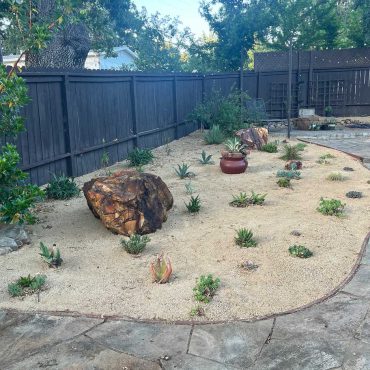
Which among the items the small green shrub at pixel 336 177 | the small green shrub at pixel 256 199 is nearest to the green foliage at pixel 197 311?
the small green shrub at pixel 256 199

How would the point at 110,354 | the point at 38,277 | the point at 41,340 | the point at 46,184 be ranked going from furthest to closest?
1. the point at 46,184
2. the point at 38,277
3. the point at 41,340
4. the point at 110,354

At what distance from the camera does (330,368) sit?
8.82 feet

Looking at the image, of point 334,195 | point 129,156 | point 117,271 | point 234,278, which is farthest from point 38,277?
point 129,156

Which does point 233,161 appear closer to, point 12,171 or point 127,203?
point 127,203

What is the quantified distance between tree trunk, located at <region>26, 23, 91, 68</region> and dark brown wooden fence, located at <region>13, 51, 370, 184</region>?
4.05 m

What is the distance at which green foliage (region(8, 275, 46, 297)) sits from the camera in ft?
12.5

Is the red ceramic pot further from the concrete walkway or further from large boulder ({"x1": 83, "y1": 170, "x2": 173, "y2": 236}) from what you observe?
the concrete walkway

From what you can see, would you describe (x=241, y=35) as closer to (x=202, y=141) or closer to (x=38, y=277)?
(x=202, y=141)

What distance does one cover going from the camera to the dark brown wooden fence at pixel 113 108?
7332mm

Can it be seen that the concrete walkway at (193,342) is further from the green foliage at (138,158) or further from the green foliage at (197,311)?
the green foliage at (138,158)

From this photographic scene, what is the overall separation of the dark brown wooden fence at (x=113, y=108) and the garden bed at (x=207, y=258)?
1.44 metres

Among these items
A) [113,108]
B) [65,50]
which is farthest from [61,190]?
[65,50]

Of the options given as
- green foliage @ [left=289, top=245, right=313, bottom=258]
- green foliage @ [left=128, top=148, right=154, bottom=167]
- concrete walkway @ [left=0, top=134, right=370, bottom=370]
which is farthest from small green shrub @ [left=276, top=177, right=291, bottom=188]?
concrete walkway @ [left=0, top=134, right=370, bottom=370]

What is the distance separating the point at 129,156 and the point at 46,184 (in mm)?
2478
